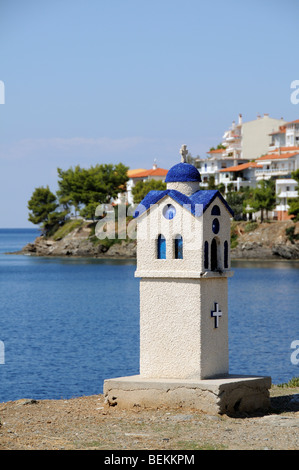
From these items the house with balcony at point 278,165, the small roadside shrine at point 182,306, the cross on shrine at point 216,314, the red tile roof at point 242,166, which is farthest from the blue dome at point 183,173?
the red tile roof at point 242,166

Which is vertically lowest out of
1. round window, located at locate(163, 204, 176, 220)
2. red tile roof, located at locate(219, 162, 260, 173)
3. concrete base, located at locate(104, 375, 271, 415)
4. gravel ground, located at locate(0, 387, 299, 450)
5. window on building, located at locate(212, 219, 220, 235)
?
gravel ground, located at locate(0, 387, 299, 450)

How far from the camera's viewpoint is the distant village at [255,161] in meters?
108

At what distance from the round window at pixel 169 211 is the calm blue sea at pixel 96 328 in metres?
9.19

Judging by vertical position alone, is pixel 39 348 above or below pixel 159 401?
below

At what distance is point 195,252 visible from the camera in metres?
17.5

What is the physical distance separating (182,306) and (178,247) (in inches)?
48.5

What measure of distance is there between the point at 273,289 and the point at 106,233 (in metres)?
54.6

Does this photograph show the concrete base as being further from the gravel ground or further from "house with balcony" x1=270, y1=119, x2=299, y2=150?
"house with balcony" x1=270, y1=119, x2=299, y2=150

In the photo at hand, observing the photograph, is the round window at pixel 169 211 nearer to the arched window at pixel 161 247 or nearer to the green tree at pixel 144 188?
the arched window at pixel 161 247

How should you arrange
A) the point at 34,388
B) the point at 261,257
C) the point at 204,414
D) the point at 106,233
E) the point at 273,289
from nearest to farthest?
1. the point at 204,414
2. the point at 34,388
3. the point at 273,289
4. the point at 261,257
5. the point at 106,233

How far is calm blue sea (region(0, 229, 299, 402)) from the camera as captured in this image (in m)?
29.3

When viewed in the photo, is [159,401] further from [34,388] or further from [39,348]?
[39,348]

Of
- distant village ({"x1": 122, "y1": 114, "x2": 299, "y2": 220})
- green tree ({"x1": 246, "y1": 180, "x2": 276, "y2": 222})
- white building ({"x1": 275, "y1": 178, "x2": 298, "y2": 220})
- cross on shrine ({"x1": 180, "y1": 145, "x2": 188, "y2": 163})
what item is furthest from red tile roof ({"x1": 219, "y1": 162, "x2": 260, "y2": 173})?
cross on shrine ({"x1": 180, "y1": 145, "x2": 188, "y2": 163})
